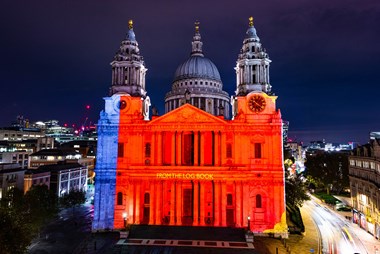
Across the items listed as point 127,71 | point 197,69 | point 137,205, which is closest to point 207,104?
point 197,69

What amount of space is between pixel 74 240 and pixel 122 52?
3470 centimetres

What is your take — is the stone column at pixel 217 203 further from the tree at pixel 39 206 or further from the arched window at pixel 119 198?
the tree at pixel 39 206

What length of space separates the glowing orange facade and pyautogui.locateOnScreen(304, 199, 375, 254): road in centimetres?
775

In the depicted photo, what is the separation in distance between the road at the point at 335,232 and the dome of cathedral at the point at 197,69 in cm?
4393

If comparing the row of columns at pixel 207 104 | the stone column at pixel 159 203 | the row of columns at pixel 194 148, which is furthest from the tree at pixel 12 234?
the row of columns at pixel 207 104

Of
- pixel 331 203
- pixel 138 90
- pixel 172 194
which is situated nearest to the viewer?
pixel 172 194

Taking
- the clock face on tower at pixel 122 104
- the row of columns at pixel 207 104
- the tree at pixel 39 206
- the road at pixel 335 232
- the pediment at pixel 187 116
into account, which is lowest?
the road at pixel 335 232

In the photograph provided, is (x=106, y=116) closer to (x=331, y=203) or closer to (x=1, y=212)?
(x=1, y=212)

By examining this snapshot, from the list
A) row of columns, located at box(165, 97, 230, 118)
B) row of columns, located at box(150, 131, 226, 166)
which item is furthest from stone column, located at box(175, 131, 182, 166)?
row of columns, located at box(165, 97, 230, 118)

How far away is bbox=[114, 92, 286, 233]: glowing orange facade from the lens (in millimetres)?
50438

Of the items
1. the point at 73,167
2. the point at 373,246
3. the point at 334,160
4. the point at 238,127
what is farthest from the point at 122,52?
the point at 334,160

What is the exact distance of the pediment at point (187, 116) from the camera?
52938mm

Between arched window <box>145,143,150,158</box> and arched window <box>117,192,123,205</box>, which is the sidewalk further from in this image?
arched window <box>117,192,123,205</box>

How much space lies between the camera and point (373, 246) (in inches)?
1810
